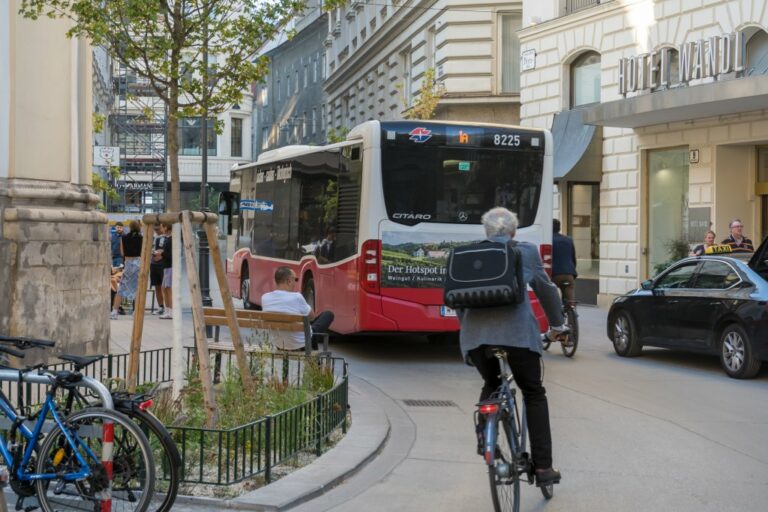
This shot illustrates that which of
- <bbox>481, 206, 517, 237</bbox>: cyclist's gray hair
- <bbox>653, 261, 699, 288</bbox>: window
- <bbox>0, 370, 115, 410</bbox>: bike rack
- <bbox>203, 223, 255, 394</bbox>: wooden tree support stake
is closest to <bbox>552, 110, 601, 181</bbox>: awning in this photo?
<bbox>653, 261, 699, 288</bbox>: window

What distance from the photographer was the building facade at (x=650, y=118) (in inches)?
802

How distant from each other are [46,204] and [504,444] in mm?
7488

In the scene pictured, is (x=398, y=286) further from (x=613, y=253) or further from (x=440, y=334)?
(x=613, y=253)

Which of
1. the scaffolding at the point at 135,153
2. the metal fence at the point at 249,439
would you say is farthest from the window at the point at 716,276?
the scaffolding at the point at 135,153

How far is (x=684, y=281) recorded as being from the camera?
14.2 m

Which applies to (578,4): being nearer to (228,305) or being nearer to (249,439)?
(228,305)

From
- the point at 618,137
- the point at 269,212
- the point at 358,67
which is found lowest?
the point at 269,212

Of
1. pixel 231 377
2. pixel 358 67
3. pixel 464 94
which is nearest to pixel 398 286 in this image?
pixel 231 377

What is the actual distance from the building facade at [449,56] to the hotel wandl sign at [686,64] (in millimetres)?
8660

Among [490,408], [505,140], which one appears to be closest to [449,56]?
[505,140]

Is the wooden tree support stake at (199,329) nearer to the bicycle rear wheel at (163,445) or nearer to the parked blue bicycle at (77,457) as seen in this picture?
the bicycle rear wheel at (163,445)

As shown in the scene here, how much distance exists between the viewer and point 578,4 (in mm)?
26469

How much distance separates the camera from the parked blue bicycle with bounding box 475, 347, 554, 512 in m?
5.77

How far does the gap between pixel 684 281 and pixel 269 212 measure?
7.89 m
